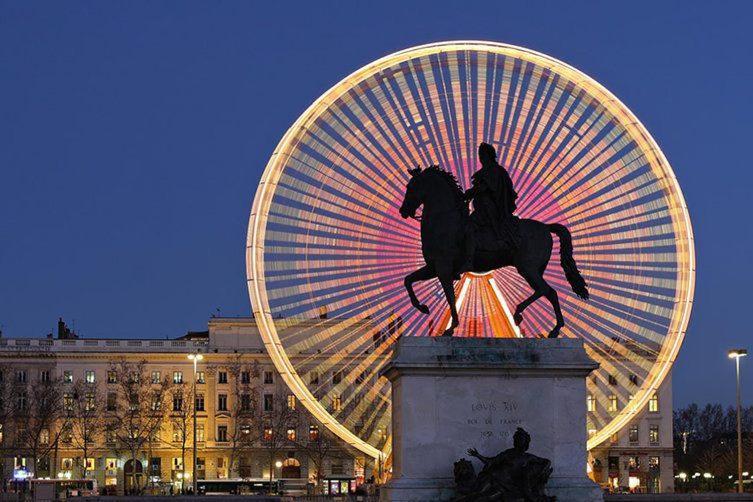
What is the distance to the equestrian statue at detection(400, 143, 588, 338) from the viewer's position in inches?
1059

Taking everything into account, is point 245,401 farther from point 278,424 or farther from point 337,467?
point 278,424

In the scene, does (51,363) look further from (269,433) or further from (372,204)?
(372,204)

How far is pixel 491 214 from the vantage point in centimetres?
2703

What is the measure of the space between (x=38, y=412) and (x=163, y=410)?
10.2m

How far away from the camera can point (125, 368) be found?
4402 inches

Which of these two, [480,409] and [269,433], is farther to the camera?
[269,433]

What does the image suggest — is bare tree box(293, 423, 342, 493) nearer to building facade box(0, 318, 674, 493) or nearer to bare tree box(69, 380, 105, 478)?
building facade box(0, 318, 674, 493)

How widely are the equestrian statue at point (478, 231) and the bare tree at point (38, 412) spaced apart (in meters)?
74.1

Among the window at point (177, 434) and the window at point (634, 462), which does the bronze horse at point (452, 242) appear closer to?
the window at point (177, 434)

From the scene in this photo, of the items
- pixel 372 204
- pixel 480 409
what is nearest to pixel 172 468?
pixel 372 204

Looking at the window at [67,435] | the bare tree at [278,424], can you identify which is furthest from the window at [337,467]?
the window at [67,435]

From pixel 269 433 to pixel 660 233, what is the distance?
2837 inches

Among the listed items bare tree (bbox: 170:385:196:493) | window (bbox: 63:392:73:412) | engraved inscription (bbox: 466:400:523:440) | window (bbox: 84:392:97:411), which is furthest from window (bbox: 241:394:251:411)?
engraved inscription (bbox: 466:400:523:440)

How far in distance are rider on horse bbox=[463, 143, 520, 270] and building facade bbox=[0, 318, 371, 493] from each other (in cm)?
7916
